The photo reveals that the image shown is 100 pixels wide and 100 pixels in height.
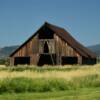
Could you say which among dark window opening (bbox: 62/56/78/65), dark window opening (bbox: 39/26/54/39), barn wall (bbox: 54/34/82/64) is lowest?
dark window opening (bbox: 62/56/78/65)

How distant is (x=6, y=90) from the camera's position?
20.1m

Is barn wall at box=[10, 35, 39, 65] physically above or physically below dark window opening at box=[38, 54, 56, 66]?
above

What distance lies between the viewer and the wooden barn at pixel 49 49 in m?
60.4

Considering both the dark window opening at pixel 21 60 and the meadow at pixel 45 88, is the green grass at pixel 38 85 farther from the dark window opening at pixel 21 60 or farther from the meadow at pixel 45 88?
the dark window opening at pixel 21 60

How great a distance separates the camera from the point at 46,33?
207 feet

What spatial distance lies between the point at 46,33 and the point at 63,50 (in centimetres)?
443

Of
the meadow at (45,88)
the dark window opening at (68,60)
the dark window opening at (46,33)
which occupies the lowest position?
the meadow at (45,88)

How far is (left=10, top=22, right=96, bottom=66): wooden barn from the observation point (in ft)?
198

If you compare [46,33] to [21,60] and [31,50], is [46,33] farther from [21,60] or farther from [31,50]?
[21,60]

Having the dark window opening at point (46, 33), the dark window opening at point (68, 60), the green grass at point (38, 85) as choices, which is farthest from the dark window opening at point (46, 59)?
the green grass at point (38, 85)

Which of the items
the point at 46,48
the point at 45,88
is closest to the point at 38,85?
the point at 45,88

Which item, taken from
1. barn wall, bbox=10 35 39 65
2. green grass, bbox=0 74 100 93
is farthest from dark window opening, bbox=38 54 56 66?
green grass, bbox=0 74 100 93

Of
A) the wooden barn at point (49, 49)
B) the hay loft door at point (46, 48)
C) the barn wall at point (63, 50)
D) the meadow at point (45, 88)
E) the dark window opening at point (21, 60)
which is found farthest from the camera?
the dark window opening at point (21, 60)

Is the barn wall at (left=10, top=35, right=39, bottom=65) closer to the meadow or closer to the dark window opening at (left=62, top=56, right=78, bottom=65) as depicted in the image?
the dark window opening at (left=62, top=56, right=78, bottom=65)
